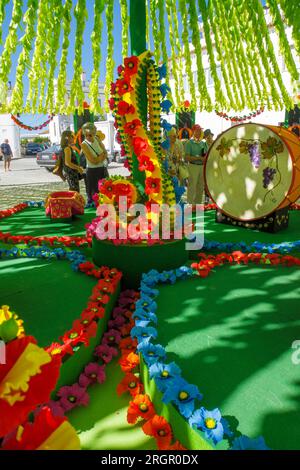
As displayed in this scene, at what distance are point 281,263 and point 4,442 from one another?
4.21 m

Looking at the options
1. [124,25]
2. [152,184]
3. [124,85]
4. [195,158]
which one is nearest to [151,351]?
[152,184]

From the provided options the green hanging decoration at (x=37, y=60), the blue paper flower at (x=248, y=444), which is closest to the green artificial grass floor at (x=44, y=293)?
the blue paper flower at (x=248, y=444)

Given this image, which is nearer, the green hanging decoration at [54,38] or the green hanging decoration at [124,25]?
the green hanging decoration at [54,38]

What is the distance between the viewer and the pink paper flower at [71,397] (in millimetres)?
2656

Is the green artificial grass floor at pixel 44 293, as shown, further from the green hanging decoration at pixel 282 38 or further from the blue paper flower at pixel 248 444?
the green hanging decoration at pixel 282 38

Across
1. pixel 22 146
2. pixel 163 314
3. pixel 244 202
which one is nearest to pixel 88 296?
pixel 163 314

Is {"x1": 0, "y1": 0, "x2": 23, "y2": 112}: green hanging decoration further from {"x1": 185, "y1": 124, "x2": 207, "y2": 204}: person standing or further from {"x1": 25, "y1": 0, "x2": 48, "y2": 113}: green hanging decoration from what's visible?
{"x1": 185, "y1": 124, "x2": 207, "y2": 204}: person standing

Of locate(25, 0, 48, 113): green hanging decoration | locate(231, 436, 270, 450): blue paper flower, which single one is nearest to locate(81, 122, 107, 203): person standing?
locate(25, 0, 48, 113): green hanging decoration

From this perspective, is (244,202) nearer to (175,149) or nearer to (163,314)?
(175,149)

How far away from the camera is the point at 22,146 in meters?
39.3

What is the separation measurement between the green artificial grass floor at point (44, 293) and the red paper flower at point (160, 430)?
1054 mm

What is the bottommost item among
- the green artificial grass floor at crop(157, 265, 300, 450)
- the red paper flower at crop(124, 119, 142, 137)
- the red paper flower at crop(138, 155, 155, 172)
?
the green artificial grass floor at crop(157, 265, 300, 450)

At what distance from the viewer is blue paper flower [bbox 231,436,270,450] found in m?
1.85

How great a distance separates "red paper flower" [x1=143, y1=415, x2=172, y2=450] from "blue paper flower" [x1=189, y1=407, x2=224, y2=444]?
0.93 ft
